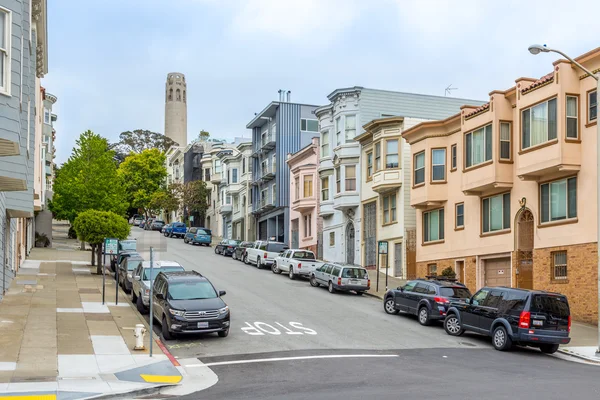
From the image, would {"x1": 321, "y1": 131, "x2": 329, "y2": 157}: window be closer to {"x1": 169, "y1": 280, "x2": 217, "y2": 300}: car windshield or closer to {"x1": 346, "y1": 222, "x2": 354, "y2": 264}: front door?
{"x1": 346, "y1": 222, "x2": 354, "y2": 264}: front door

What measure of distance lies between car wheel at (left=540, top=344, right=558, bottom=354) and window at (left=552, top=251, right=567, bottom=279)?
7.38 m

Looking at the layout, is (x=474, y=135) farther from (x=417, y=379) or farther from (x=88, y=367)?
(x=88, y=367)

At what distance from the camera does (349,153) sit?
149 ft

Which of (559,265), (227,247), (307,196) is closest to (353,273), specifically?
(559,265)

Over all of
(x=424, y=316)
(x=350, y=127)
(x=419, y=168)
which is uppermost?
(x=350, y=127)

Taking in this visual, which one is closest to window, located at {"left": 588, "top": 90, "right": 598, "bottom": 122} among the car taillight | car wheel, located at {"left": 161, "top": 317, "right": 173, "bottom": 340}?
the car taillight

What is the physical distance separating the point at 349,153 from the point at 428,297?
71.3 feet

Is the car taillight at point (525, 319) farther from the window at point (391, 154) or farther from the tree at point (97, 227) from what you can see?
the tree at point (97, 227)

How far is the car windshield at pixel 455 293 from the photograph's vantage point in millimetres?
24622

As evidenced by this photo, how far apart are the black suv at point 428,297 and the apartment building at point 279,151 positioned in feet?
107

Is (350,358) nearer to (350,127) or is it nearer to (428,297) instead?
(428,297)

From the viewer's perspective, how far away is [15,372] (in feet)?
50.0

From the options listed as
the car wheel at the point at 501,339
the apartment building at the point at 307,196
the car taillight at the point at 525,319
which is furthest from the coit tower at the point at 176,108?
the car taillight at the point at 525,319

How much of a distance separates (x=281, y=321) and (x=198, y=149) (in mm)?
70376
